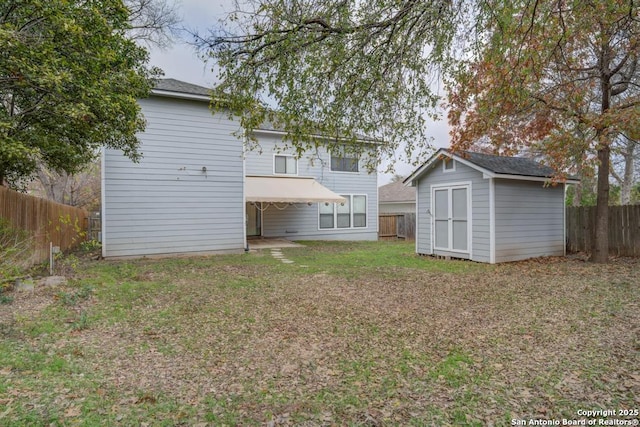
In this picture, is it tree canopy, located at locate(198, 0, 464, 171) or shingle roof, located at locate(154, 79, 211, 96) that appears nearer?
tree canopy, located at locate(198, 0, 464, 171)

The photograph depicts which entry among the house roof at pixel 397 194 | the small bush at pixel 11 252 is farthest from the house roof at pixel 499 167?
the house roof at pixel 397 194

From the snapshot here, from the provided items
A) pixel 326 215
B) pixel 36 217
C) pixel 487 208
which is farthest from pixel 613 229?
pixel 36 217

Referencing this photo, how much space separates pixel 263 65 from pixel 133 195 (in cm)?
824

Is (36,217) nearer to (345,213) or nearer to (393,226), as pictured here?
(345,213)

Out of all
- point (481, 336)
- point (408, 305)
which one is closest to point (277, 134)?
point (408, 305)

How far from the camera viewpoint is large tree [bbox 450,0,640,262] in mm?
6453

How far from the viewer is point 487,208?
1069 cm

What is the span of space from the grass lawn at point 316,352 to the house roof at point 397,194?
21834 mm

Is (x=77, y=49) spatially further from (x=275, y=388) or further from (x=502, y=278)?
(x=502, y=278)

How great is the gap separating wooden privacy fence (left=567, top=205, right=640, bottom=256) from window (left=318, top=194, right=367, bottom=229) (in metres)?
9.79

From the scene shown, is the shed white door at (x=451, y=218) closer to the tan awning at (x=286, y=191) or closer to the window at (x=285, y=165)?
the tan awning at (x=286, y=191)

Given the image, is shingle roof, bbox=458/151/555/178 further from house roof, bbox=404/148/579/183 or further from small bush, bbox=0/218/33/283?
small bush, bbox=0/218/33/283

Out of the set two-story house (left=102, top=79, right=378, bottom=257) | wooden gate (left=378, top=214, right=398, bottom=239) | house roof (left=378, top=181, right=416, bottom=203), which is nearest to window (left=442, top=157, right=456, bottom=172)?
two-story house (left=102, top=79, right=378, bottom=257)

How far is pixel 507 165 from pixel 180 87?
37.3 feet
